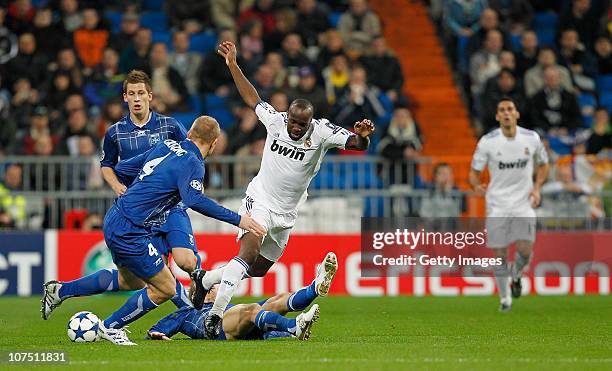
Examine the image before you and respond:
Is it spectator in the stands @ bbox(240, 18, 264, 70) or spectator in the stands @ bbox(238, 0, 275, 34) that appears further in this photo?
spectator in the stands @ bbox(238, 0, 275, 34)

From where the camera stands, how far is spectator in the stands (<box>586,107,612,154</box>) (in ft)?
67.3

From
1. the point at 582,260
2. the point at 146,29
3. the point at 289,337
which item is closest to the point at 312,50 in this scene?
the point at 146,29

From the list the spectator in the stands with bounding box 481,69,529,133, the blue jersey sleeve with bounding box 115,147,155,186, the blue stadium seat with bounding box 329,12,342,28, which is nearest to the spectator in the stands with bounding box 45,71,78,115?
the blue stadium seat with bounding box 329,12,342,28

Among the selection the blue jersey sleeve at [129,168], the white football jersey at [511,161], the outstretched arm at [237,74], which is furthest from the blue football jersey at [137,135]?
the white football jersey at [511,161]

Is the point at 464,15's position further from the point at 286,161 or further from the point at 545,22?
the point at 286,161

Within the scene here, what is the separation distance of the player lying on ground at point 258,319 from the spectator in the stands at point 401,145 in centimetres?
784

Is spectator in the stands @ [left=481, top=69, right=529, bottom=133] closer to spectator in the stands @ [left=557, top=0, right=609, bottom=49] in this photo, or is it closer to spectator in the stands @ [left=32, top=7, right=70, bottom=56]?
spectator in the stands @ [left=557, top=0, right=609, bottom=49]

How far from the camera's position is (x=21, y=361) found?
31.2 feet

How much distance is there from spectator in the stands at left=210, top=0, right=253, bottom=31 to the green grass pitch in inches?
309

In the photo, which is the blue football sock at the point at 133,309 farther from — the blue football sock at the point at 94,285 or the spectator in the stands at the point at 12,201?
the spectator in the stands at the point at 12,201

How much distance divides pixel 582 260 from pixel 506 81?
4155mm

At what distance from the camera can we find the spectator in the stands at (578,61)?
75.4 feet

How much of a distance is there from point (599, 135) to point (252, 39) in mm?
6172

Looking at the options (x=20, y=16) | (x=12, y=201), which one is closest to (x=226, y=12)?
(x=20, y=16)
